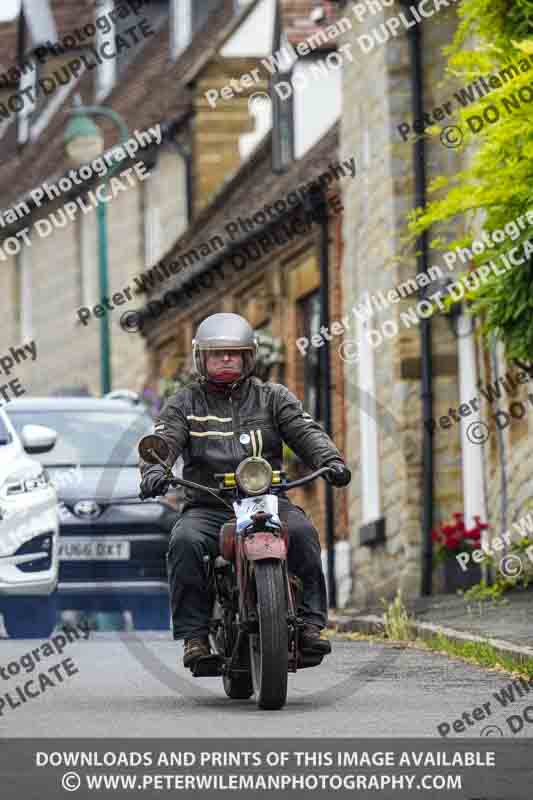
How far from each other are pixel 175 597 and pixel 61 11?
134 feet

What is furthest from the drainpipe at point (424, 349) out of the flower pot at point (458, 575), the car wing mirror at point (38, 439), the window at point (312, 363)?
the car wing mirror at point (38, 439)

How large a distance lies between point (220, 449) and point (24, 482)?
15.5 feet

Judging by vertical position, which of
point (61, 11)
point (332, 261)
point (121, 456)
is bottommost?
point (121, 456)

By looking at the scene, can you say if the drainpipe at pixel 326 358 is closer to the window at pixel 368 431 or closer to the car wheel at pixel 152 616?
the window at pixel 368 431

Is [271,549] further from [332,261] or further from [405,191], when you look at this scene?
[332,261]

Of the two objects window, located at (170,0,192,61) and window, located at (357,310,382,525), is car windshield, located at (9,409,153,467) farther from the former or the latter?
window, located at (170,0,192,61)

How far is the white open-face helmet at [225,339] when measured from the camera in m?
10.6

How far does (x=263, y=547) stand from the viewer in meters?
9.97

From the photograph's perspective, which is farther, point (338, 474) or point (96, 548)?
point (96, 548)

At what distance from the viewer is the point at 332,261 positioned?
26141 mm

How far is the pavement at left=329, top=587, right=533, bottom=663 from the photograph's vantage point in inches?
536

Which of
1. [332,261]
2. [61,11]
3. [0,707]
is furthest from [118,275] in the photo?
[0,707]

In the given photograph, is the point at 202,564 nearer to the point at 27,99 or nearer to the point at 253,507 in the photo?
the point at 253,507

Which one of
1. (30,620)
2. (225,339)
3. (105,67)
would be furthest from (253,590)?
(105,67)
